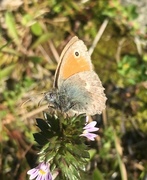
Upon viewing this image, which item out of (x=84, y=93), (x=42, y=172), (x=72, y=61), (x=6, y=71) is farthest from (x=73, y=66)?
(x=6, y=71)

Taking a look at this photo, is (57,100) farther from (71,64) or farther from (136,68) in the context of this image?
(136,68)

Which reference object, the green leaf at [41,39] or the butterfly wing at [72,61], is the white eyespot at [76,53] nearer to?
the butterfly wing at [72,61]

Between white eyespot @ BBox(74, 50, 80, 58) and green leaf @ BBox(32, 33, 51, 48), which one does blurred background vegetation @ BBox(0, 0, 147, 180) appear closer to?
green leaf @ BBox(32, 33, 51, 48)

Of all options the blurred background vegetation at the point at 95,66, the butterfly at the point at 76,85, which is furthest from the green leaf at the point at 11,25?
the butterfly at the point at 76,85

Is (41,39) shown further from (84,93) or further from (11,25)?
(84,93)

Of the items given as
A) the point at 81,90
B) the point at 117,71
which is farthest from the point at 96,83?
the point at 117,71

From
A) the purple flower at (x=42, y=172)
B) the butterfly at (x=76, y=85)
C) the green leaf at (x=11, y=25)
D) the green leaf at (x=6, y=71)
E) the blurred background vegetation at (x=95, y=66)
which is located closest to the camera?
the purple flower at (x=42, y=172)

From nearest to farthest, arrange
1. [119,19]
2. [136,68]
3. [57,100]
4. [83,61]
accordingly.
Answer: [57,100], [83,61], [136,68], [119,19]

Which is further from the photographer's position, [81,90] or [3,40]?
[3,40]
